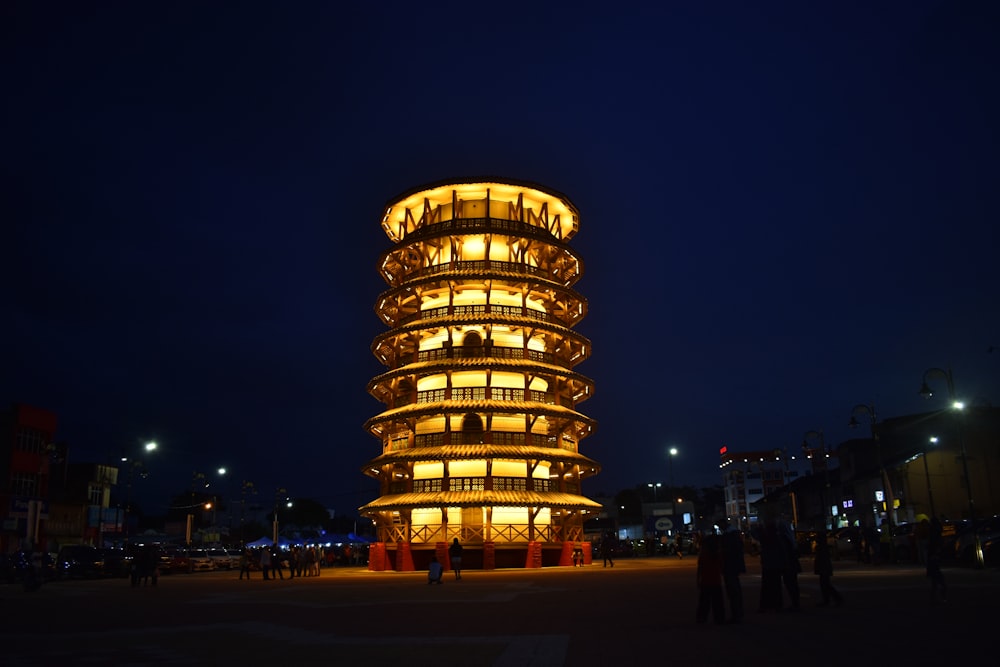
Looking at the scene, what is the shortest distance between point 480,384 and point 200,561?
28999 millimetres

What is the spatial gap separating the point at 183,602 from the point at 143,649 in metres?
12.8

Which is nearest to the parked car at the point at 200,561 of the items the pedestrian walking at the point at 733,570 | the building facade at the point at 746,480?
the pedestrian walking at the point at 733,570

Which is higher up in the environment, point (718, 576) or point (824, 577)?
point (718, 576)

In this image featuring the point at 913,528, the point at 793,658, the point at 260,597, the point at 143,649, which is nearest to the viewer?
the point at 793,658

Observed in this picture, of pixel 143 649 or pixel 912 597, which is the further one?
pixel 912 597

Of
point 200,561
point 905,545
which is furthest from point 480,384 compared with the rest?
point 200,561

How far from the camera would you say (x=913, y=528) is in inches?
1597

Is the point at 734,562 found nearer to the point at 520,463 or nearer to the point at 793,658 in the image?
the point at 793,658

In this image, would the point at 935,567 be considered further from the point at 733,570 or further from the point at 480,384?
the point at 480,384

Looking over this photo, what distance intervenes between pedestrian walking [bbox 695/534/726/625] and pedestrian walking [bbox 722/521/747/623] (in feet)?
0.63

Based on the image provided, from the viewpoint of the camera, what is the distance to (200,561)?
207ft

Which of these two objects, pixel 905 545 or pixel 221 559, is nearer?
pixel 905 545

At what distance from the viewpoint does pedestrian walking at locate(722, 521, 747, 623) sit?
14578mm

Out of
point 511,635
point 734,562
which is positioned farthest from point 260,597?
point 734,562
